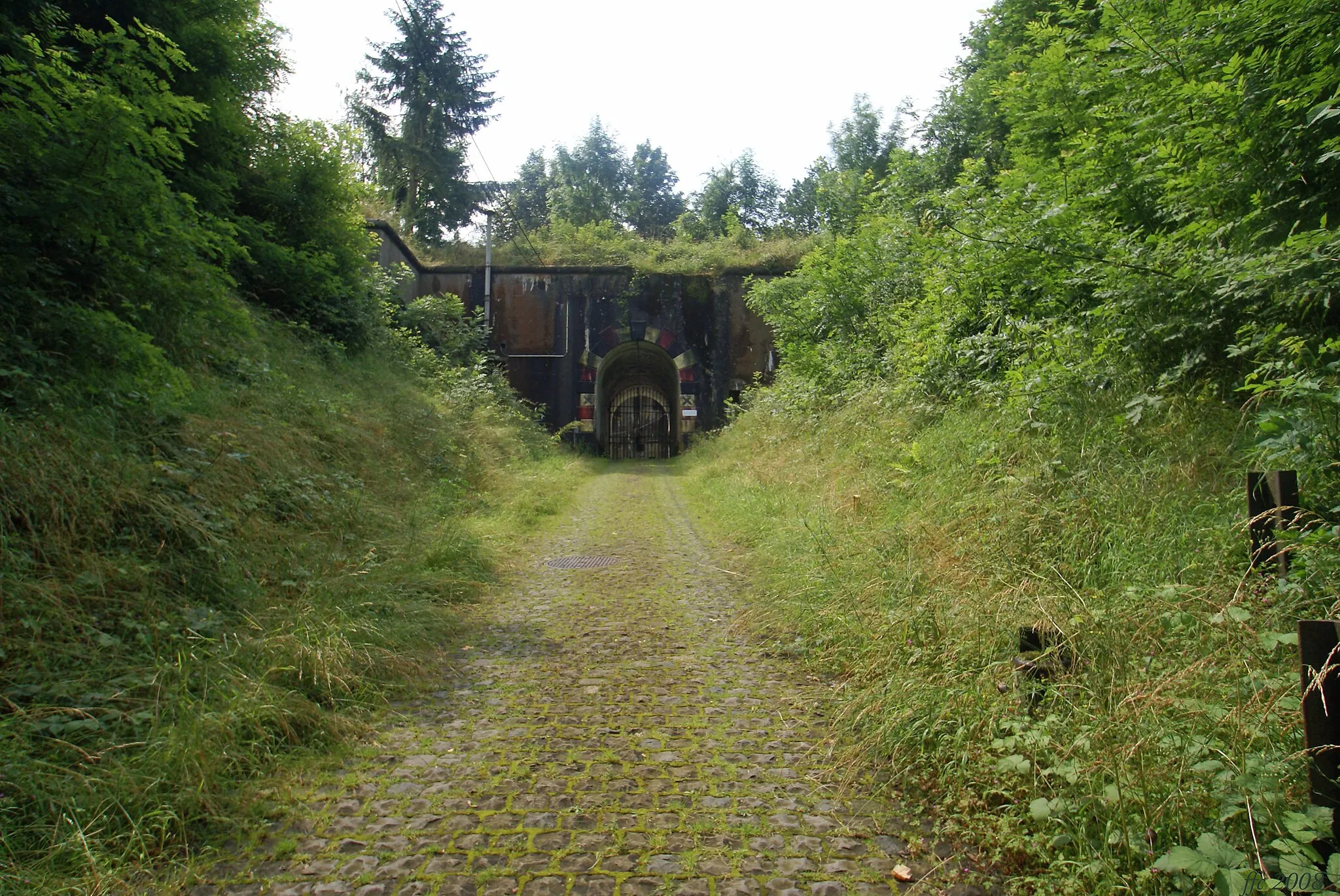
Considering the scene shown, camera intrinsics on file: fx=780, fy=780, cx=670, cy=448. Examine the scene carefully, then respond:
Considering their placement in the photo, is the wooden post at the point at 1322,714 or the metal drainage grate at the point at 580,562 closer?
the wooden post at the point at 1322,714

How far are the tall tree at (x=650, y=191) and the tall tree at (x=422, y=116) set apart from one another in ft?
67.0

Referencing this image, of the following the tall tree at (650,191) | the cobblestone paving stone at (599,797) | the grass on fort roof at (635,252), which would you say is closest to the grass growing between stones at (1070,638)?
the cobblestone paving stone at (599,797)

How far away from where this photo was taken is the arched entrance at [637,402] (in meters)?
24.1

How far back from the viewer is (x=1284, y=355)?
14.1 feet

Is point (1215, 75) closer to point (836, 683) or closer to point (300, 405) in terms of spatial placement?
point (836, 683)

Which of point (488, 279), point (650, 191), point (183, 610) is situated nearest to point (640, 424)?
point (488, 279)

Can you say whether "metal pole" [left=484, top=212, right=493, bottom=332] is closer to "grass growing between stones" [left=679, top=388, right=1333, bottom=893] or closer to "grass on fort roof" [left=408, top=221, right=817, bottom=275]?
"grass on fort roof" [left=408, top=221, right=817, bottom=275]

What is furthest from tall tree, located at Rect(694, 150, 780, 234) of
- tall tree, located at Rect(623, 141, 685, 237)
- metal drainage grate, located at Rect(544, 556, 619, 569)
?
metal drainage grate, located at Rect(544, 556, 619, 569)

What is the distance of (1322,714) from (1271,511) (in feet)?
4.91

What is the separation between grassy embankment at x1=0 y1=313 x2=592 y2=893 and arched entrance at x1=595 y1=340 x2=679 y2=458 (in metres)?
16.0

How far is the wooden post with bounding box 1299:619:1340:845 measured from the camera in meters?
2.06

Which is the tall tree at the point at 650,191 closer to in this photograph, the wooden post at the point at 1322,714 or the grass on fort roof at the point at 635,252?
the grass on fort roof at the point at 635,252

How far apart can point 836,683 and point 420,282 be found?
21288mm

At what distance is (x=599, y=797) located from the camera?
307 cm
